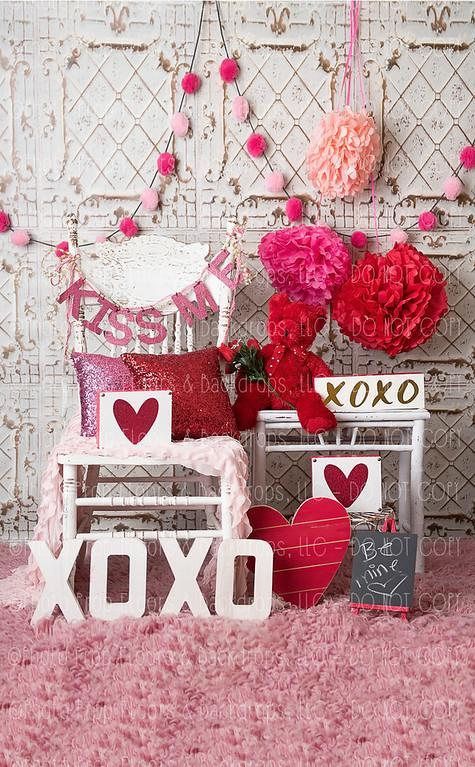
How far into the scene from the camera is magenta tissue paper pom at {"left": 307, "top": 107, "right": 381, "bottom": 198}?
101 inches

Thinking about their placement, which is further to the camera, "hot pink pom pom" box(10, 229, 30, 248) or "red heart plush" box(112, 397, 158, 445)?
"hot pink pom pom" box(10, 229, 30, 248)

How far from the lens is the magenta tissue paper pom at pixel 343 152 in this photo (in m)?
2.58

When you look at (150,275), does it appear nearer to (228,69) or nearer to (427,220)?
(228,69)

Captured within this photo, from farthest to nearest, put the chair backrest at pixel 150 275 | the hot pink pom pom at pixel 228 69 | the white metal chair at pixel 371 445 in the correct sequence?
the hot pink pom pom at pixel 228 69
the chair backrest at pixel 150 275
the white metal chair at pixel 371 445

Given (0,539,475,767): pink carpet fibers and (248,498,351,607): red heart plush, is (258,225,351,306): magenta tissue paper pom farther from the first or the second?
(0,539,475,767): pink carpet fibers

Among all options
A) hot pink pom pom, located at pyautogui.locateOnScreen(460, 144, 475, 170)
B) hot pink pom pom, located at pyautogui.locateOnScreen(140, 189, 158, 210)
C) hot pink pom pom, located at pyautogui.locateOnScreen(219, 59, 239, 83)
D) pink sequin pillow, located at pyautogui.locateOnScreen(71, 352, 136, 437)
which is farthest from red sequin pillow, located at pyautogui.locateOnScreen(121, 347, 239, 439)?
hot pink pom pom, located at pyautogui.locateOnScreen(460, 144, 475, 170)

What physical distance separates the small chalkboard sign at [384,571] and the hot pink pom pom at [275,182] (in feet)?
4.41

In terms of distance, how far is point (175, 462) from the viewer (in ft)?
6.17

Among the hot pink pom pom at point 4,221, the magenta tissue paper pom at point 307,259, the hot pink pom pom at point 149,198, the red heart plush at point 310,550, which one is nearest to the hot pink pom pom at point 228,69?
the hot pink pom pom at point 149,198

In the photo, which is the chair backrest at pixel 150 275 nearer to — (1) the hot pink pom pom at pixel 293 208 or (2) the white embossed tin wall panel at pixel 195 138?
(2) the white embossed tin wall panel at pixel 195 138

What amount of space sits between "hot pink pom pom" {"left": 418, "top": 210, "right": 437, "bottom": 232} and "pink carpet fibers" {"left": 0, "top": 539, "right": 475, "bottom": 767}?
138 cm

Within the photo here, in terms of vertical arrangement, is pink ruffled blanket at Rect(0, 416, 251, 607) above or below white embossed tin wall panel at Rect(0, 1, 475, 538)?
below

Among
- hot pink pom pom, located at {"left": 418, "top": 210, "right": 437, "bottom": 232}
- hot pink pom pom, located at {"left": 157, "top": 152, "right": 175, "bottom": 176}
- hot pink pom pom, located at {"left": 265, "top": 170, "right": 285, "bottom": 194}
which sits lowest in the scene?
hot pink pom pom, located at {"left": 418, "top": 210, "right": 437, "bottom": 232}

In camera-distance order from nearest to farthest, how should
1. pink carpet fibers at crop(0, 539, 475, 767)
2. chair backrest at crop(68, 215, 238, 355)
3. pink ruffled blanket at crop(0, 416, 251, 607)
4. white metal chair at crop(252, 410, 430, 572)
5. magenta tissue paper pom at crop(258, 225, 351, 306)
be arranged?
pink carpet fibers at crop(0, 539, 475, 767)
pink ruffled blanket at crop(0, 416, 251, 607)
white metal chair at crop(252, 410, 430, 572)
chair backrest at crop(68, 215, 238, 355)
magenta tissue paper pom at crop(258, 225, 351, 306)
